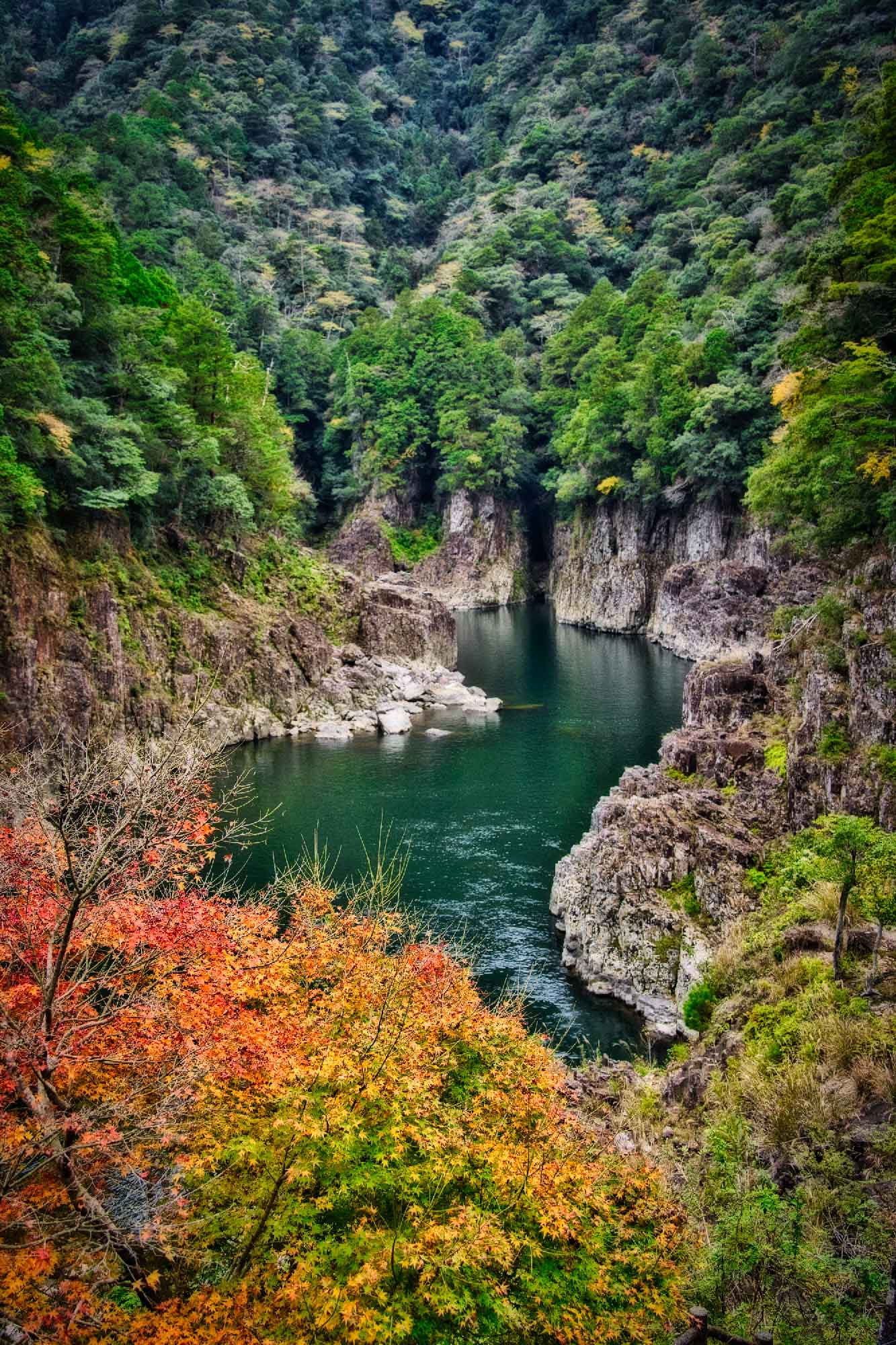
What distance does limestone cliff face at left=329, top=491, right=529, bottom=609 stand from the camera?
8671cm

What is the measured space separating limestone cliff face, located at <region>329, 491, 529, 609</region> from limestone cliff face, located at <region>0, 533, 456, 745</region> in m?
29.8

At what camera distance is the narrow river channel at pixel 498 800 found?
20344 mm

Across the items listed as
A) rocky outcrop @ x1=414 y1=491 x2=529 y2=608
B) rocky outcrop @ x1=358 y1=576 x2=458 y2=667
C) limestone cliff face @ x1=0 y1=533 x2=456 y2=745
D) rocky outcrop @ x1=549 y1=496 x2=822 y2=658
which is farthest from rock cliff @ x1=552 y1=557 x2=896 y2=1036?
rocky outcrop @ x1=414 y1=491 x2=529 y2=608

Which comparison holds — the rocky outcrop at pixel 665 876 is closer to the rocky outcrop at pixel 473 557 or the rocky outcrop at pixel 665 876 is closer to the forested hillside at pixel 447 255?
the forested hillside at pixel 447 255

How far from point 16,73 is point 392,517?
8325cm

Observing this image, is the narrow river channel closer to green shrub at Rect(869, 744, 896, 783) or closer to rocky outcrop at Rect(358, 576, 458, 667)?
rocky outcrop at Rect(358, 576, 458, 667)

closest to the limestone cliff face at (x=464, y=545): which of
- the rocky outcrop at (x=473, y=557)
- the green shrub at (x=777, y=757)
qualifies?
the rocky outcrop at (x=473, y=557)

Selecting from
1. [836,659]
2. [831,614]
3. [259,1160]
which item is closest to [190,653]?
[831,614]

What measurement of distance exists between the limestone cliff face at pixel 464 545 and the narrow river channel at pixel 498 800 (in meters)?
35.3

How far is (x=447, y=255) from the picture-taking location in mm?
105438

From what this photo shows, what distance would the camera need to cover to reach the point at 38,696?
2817 centimetres

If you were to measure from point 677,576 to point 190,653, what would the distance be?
39.6 meters

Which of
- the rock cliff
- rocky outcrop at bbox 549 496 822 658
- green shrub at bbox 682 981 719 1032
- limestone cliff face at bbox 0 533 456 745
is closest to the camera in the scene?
green shrub at bbox 682 981 719 1032

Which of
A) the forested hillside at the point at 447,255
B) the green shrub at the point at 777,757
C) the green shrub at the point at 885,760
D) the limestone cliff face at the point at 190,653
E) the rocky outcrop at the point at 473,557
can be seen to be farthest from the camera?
the rocky outcrop at the point at 473,557
